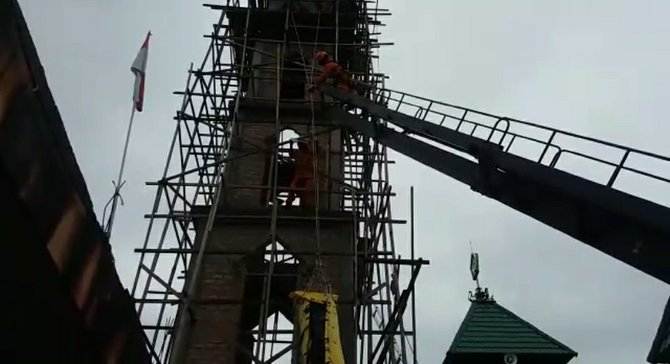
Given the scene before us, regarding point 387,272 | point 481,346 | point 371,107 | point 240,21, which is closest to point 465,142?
point 371,107

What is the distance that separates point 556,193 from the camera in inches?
237

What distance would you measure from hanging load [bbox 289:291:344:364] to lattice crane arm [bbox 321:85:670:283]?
1950 millimetres

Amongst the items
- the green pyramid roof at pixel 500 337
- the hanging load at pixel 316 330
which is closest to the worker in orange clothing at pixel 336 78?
the hanging load at pixel 316 330

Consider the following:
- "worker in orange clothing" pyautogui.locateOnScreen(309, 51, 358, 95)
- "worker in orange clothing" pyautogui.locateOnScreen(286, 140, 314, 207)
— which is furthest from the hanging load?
"worker in orange clothing" pyautogui.locateOnScreen(286, 140, 314, 207)

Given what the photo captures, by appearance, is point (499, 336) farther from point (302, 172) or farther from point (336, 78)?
point (336, 78)

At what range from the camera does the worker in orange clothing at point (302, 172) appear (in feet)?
44.1

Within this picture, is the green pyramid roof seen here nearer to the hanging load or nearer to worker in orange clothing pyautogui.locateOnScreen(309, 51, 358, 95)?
worker in orange clothing pyautogui.locateOnScreen(309, 51, 358, 95)

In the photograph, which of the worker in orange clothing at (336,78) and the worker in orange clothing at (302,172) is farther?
the worker in orange clothing at (302,172)

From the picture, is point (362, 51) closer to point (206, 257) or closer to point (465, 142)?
point (206, 257)

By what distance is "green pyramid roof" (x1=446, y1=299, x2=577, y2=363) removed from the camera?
46.2 ft

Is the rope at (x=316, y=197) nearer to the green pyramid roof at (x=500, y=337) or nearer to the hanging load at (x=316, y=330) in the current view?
the hanging load at (x=316, y=330)

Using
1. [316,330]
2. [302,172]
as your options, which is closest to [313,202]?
[302,172]

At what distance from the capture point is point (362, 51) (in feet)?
56.3

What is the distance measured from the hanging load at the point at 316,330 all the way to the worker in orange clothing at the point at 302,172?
585 centimetres
